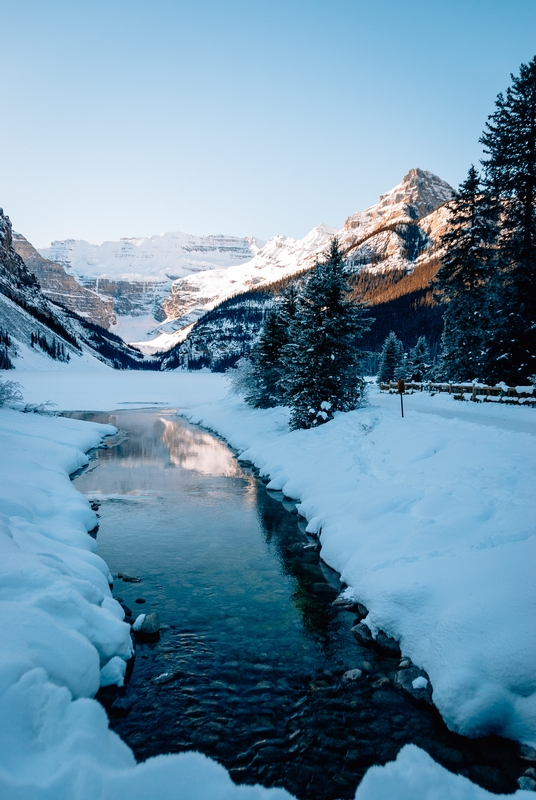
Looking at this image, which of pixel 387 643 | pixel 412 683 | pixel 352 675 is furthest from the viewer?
pixel 387 643

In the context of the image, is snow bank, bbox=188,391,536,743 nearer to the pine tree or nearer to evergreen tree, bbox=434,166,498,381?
evergreen tree, bbox=434,166,498,381

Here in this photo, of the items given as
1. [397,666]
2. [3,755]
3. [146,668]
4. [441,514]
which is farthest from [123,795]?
[441,514]

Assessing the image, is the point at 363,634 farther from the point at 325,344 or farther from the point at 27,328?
the point at 27,328

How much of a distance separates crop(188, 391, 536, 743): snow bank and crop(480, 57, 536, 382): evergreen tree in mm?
5896

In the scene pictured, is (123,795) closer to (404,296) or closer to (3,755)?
(3,755)

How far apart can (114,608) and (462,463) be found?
9.03m

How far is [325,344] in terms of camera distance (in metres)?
22.6

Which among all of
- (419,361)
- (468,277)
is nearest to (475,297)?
(468,277)

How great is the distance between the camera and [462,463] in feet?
36.6

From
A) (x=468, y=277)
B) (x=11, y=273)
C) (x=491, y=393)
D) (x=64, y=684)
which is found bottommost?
(x=64, y=684)

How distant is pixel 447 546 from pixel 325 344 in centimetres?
1541

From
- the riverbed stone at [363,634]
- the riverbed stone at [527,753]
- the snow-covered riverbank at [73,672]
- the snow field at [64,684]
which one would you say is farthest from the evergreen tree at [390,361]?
the riverbed stone at [527,753]

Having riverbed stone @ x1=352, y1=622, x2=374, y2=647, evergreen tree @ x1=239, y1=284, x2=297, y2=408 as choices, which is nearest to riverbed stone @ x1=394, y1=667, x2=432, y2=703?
riverbed stone @ x1=352, y1=622, x2=374, y2=647

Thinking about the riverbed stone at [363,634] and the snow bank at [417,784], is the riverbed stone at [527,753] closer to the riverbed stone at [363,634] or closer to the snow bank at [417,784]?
the snow bank at [417,784]
